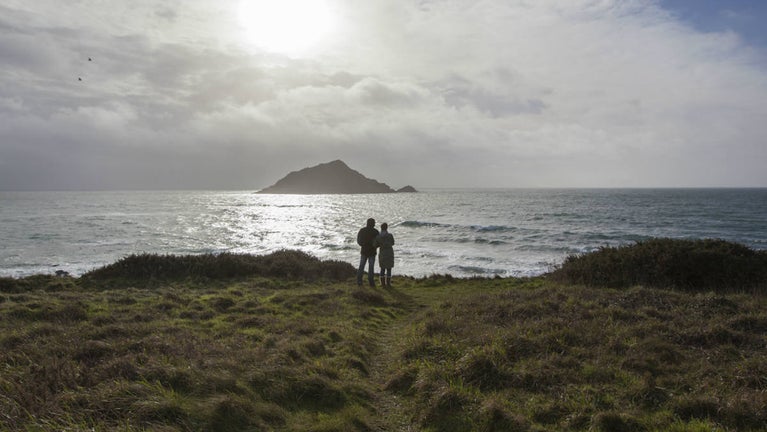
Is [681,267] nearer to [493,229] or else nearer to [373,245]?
[373,245]

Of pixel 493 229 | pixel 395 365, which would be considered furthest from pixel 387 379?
pixel 493 229

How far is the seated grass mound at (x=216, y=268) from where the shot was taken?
19688 mm

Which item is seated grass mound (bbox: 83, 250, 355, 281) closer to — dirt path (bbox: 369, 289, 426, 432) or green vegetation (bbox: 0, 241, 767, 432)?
green vegetation (bbox: 0, 241, 767, 432)

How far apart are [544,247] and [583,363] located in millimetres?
29781

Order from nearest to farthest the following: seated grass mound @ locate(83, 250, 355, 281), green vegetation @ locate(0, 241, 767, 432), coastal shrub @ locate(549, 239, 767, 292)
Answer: green vegetation @ locate(0, 241, 767, 432)
coastal shrub @ locate(549, 239, 767, 292)
seated grass mound @ locate(83, 250, 355, 281)

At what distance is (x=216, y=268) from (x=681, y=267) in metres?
20.3

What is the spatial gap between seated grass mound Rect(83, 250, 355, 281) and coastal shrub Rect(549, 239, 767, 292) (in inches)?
457

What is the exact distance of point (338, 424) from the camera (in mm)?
5777

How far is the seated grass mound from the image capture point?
19.7 m

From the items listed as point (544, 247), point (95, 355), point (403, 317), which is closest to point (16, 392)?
point (95, 355)

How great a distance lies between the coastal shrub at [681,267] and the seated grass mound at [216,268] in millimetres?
11612

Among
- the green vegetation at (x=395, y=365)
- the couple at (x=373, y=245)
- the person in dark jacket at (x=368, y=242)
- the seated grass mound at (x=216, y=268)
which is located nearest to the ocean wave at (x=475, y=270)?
the seated grass mound at (x=216, y=268)

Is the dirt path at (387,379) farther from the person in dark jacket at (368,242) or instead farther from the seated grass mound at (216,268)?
the seated grass mound at (216,268)

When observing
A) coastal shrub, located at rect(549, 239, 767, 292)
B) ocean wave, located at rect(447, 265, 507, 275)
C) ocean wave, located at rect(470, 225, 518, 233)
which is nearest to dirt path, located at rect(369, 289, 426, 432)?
coastal shrub, located at rect(549, 239, 767, 292)
